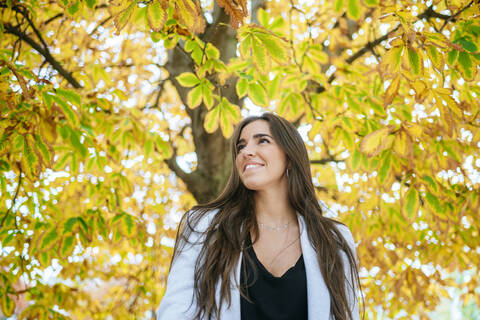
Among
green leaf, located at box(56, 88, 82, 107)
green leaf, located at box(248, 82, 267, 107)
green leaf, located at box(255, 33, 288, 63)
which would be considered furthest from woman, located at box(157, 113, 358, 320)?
green leaf, located at box(56, 88, 82, 107)

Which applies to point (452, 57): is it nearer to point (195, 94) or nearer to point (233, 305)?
point (195, 94)

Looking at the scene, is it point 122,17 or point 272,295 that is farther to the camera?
point 272,295

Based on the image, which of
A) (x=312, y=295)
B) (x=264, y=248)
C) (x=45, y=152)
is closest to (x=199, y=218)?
(x=264, y=248)

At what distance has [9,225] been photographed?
2586 mm

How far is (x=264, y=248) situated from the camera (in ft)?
6.79

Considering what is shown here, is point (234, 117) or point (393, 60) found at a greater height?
point (234, 117)

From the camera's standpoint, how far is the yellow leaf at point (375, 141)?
6.46 ft

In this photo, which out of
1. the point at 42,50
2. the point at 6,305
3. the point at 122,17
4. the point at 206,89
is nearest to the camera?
the point at 122,17

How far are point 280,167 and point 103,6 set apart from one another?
8.64 ft

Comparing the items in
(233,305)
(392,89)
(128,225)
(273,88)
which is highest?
(273,88)

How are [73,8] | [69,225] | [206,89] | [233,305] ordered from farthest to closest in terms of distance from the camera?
[69,225]
[206,89]
[73,8]
[233,305]

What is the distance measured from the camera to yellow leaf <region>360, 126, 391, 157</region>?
6.46ft

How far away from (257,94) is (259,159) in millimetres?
→ 360

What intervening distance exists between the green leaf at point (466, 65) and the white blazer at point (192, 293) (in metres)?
1.07
